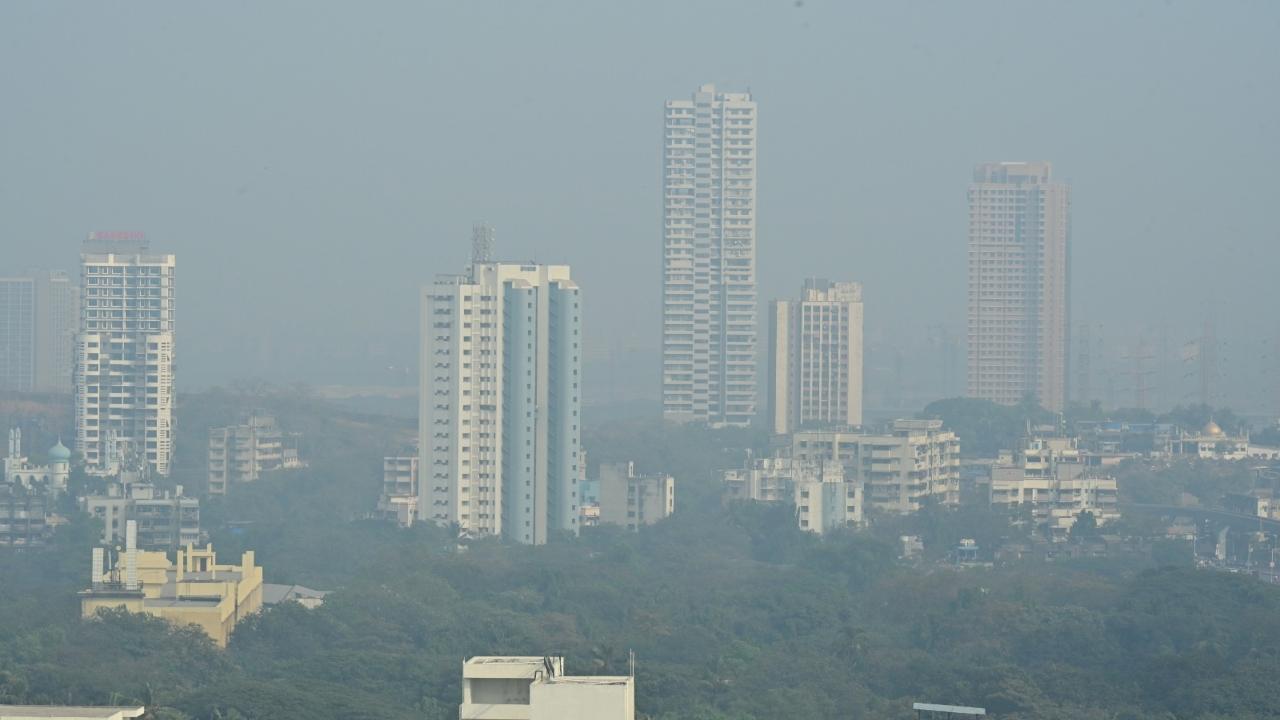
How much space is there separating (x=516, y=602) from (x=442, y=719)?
1156 centimetres

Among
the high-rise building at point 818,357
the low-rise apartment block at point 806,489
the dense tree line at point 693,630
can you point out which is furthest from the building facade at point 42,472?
the high-rise building at point 818,357

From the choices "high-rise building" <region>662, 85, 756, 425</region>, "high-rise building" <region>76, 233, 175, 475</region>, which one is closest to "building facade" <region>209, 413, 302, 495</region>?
"high-rise building" <region>76, 233, 175, 475</region>

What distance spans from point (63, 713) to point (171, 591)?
425 inches

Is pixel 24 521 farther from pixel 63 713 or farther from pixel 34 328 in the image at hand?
pixel 34 328

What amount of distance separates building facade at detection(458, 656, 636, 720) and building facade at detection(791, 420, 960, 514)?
33.7 meters

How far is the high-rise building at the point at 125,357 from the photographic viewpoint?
5378 centimetres

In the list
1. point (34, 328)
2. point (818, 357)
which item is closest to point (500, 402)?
point (818, 357)

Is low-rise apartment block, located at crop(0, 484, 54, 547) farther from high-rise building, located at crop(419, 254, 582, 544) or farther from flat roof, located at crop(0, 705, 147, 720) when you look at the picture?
flat roof, located at crop(0, 705, 147, 720)

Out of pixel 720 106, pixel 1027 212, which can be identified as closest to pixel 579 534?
pixel 720 106

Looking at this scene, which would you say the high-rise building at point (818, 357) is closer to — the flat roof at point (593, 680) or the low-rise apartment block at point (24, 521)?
the low-rise apartment block at point (24, 521)

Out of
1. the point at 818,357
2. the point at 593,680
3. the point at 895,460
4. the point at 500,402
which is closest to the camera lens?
the point at 593,680

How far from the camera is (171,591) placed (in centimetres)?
3081

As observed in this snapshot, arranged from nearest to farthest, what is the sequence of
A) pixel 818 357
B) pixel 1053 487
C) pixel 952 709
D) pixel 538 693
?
pixel 538 693
pixel 952 709
pixel 1053 487
pixel 818 357

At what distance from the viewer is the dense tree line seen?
1024 inches
